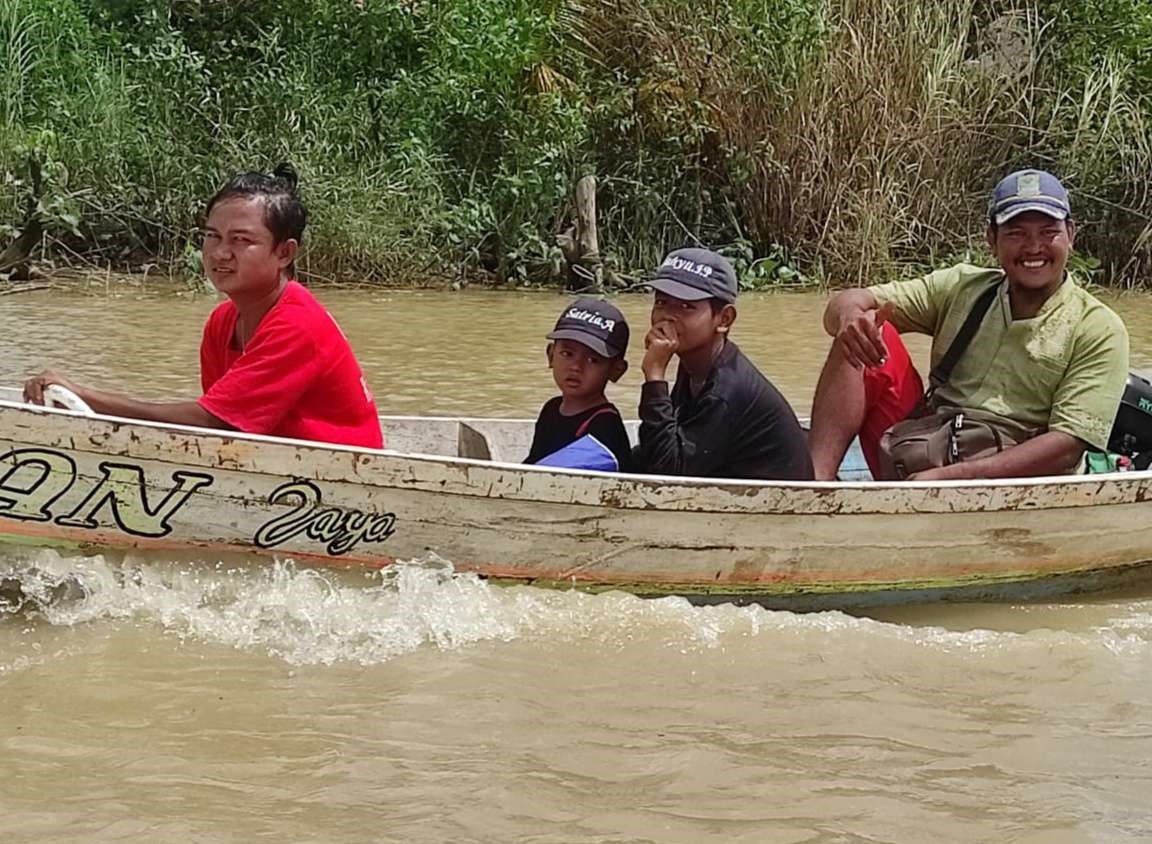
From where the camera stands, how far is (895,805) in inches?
123

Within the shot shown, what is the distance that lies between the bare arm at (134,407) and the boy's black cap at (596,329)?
1.02m

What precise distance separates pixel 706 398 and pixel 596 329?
381mm

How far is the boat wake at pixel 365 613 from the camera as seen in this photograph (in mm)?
3988

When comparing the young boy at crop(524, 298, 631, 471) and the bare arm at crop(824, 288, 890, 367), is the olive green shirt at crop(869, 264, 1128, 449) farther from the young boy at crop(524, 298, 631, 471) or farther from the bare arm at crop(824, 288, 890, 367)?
the young boy at crop(524, 298, 631, 471)

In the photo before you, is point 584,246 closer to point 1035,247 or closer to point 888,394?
point 888,394

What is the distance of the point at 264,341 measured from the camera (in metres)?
4.05

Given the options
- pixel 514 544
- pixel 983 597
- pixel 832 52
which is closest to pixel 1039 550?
pixel 983 597

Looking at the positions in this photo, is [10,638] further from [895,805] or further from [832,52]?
[832,52]

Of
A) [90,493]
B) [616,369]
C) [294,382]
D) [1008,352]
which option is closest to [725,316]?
[616,369]

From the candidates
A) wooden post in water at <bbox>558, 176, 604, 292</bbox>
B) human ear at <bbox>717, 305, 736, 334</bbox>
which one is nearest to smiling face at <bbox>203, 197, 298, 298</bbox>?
human ear at <bbox>717, 305, 736, 334</bbox>

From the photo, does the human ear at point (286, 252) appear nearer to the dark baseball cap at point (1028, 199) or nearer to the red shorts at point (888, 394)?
the red shorts at point (888, 394)

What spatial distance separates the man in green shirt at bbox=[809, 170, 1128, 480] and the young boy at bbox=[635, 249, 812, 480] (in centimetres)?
39

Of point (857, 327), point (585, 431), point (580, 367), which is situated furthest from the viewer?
point (857, 327)

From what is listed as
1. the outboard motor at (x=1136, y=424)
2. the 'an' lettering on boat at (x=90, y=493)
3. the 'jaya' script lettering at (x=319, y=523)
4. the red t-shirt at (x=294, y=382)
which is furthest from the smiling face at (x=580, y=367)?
the outboard motor at (x=1136, y=424)
